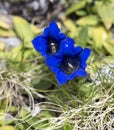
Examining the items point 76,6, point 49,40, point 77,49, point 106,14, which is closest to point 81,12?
point 76,6

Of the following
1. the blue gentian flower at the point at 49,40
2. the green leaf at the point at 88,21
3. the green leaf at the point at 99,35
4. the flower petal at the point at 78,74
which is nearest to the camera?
the flower petal at the point at 78,74

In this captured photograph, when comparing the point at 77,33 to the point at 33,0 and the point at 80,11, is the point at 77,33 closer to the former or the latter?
the point at 80,11

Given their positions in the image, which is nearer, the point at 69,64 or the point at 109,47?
the point at 69,64

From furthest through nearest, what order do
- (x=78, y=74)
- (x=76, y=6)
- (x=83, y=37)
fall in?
1. (x=76, y=6)
2. (x=83, y=37)
3. (x=78, y=74)

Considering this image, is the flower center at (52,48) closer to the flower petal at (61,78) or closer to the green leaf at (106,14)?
the flower petal at (61,78)

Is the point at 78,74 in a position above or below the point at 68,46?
below

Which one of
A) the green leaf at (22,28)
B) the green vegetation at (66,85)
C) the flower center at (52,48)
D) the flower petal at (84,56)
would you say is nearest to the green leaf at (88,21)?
the green vegetation at (66,85)

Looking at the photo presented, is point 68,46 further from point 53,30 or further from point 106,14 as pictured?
point 106,14
